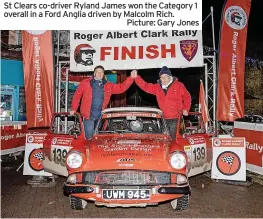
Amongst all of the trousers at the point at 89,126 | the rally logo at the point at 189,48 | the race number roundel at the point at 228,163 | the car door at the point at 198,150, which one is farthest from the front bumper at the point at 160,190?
the rally logo at the point at 189,48

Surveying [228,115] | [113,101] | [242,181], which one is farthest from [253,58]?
[242,181]

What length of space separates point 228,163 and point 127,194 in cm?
340

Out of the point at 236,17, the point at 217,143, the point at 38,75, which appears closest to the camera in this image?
the point at 217,143

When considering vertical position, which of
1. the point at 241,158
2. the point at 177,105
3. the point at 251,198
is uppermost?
the point at 177,105

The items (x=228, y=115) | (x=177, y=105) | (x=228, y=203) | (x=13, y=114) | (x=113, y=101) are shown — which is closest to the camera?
(x=228, y=203)

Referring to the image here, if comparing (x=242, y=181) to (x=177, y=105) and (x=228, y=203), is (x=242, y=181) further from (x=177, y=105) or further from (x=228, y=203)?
(x=177, y=105)

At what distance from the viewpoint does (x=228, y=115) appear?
8.60 m

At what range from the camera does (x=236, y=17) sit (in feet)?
28.1

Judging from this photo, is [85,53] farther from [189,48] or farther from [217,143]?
[217,143]

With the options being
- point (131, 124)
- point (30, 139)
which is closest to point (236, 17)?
point (131, 124)

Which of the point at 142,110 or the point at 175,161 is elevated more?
the point at 142,110

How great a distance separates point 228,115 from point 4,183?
540cm

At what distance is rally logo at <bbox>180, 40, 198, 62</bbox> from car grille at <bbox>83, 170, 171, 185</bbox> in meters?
4.15

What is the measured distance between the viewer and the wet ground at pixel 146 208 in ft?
17.4
